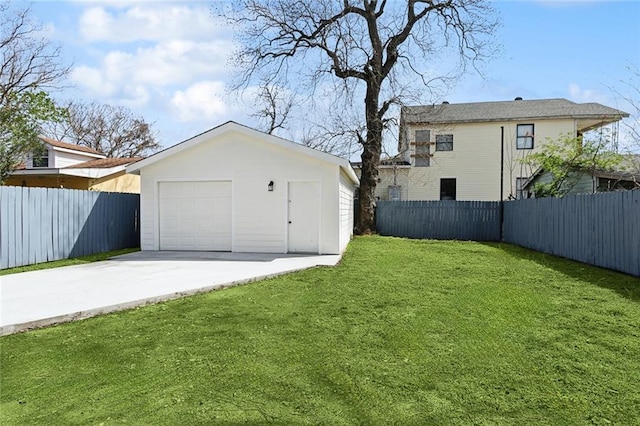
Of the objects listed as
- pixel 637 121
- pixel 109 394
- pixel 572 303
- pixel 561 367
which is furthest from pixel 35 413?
pixel 637 121

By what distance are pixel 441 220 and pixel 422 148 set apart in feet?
24.2

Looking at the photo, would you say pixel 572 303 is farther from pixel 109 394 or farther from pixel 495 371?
pixel 109 394

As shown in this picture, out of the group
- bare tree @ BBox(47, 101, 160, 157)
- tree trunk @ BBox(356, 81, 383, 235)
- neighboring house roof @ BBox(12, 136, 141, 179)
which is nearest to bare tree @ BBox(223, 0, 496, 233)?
tree trunk @ BBox(356, 81, 383, 235)

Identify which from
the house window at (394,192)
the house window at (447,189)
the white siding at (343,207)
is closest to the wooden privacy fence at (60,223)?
the white siding at (343,207)

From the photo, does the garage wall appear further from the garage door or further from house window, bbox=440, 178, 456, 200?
house window, bbox=440, 178, 456, 200

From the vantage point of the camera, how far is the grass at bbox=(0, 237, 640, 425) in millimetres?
2816

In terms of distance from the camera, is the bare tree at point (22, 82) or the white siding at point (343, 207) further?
the bare tree at point (22, 82)

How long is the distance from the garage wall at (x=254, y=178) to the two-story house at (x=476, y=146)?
1224cm

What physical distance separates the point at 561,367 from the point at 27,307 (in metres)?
6.16

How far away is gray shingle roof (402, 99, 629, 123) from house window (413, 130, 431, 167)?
2.88 feet

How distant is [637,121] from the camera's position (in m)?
11.4

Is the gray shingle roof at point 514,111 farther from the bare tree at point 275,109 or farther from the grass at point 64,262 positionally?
the grass at point 64,262

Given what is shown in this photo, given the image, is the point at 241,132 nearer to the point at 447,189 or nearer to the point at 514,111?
the point at 447,189

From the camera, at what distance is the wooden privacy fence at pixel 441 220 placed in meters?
16.5
